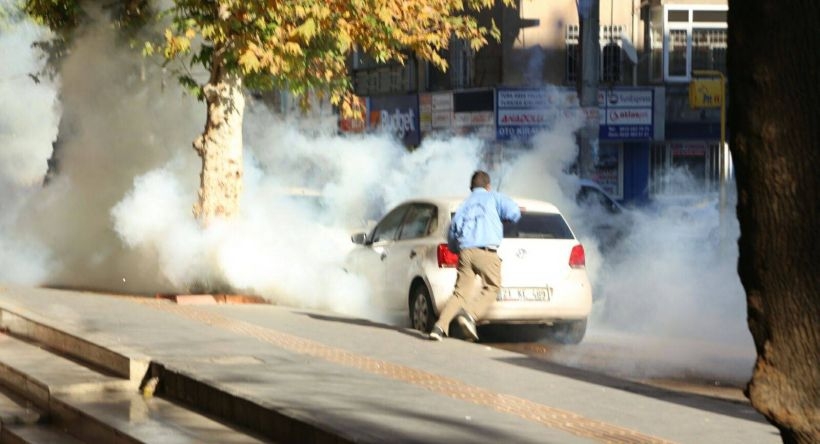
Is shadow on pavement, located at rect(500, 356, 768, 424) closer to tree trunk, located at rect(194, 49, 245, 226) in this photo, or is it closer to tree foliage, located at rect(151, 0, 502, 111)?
tree foliage, located at rect(151, 0, 502, 111)

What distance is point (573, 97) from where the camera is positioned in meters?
34.6

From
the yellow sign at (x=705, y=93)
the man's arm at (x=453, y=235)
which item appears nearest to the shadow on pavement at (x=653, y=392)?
the man's arm at (x=453, y=235)

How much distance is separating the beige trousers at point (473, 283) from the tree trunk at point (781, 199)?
8.27 metres

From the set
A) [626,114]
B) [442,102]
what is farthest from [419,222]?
[442,102]

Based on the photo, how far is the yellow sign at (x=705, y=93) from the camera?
31.5 metres

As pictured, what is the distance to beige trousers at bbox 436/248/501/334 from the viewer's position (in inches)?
489

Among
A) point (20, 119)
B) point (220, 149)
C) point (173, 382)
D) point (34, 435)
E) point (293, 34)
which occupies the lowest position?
point (34, 435)

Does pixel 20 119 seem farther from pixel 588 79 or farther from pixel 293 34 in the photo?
pixel 588 79

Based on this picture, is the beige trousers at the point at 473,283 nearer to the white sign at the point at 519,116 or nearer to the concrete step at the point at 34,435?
the concrete step at the point at 34,435

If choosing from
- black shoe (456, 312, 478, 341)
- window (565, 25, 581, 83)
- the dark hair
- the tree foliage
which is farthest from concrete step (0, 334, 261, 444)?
window (565, 25, 581, 83)

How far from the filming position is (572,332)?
45.8 ft

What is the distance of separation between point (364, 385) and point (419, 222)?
187 inches

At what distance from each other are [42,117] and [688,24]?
18456 millimetres

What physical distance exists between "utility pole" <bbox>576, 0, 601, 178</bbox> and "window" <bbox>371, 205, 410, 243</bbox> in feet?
46.0
